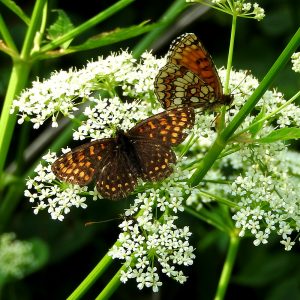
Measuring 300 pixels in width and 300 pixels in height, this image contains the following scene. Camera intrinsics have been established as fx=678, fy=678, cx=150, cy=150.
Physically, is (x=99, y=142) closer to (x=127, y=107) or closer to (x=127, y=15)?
(x=127, y=107)

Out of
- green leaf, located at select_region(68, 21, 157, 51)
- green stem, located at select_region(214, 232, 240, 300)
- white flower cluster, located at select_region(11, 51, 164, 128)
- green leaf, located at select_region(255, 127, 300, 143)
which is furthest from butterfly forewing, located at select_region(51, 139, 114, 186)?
green stem, located at select_region(214, 232, 240, 300)

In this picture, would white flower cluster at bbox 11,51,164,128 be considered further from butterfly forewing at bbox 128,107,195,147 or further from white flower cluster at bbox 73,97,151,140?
butterfly forewing at bbox 128,107,195,147

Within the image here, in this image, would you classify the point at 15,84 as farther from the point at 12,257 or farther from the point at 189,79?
the point at 12,257

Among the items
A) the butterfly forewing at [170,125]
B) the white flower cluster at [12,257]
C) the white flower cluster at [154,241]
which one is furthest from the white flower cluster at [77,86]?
the white flower cluster at [12,257]

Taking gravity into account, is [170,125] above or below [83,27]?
below

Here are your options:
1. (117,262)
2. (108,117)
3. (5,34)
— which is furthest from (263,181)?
(117,262)

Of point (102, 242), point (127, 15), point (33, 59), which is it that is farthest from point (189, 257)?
point (127, 15)

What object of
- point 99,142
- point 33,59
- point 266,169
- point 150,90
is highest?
point 33,59
